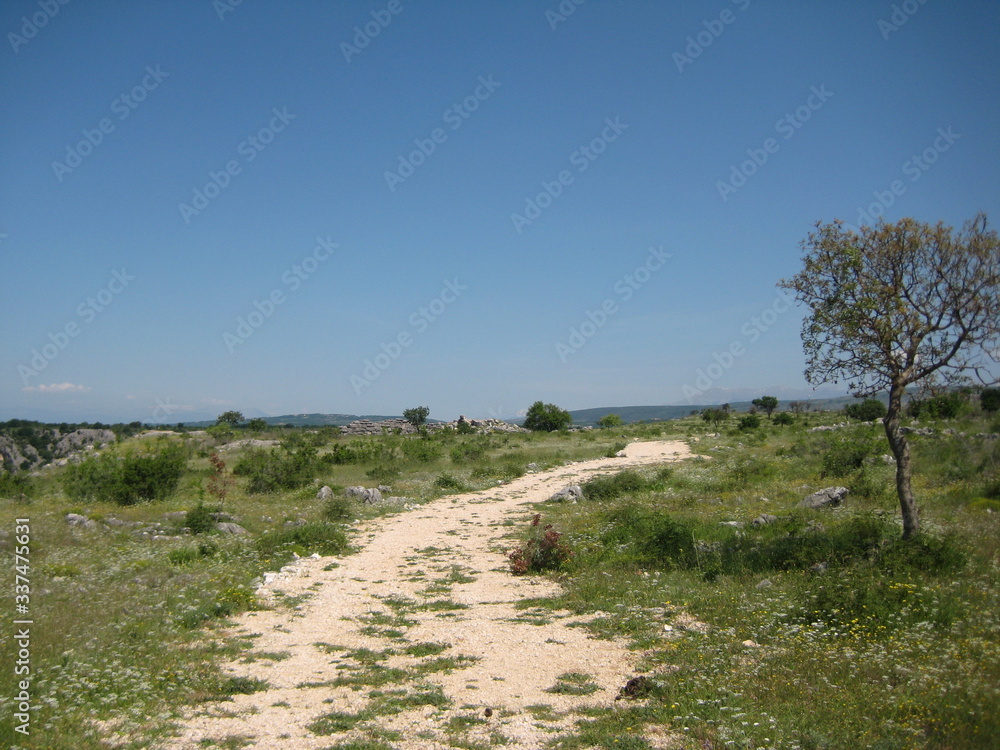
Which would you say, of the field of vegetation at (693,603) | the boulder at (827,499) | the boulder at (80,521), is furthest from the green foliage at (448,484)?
the boulder at (827,499)

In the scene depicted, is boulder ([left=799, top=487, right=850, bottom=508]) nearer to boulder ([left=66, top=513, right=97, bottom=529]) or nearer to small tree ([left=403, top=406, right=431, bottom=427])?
boulder ([left=66, top=513, right=97, bottom=529])

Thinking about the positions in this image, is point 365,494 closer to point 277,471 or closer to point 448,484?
point 448,484

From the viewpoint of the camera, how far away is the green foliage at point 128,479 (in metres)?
24.8

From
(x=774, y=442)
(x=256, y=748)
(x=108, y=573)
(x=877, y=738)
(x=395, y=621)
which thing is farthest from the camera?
(x=774, y=442)

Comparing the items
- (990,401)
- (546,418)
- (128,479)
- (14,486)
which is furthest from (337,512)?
(546,418)

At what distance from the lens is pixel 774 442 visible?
1731 inches

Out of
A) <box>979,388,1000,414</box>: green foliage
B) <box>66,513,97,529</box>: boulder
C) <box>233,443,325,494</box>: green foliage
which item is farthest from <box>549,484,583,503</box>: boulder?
<box>979,388,1000,414</box>: green foliage

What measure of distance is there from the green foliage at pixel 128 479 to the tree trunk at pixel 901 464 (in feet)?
83.1

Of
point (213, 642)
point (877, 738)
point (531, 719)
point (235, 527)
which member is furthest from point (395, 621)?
point (235, 527)

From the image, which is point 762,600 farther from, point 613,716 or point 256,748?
point 256,748

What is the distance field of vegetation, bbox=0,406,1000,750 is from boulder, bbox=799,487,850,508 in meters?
0.32

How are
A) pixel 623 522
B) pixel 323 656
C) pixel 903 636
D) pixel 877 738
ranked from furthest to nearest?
pixel 623 522 → pixel 323 656 → pixel 903 636 → pixel 877 738

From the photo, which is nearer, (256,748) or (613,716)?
(256,748)

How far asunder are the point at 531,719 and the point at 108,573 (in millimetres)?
9790
